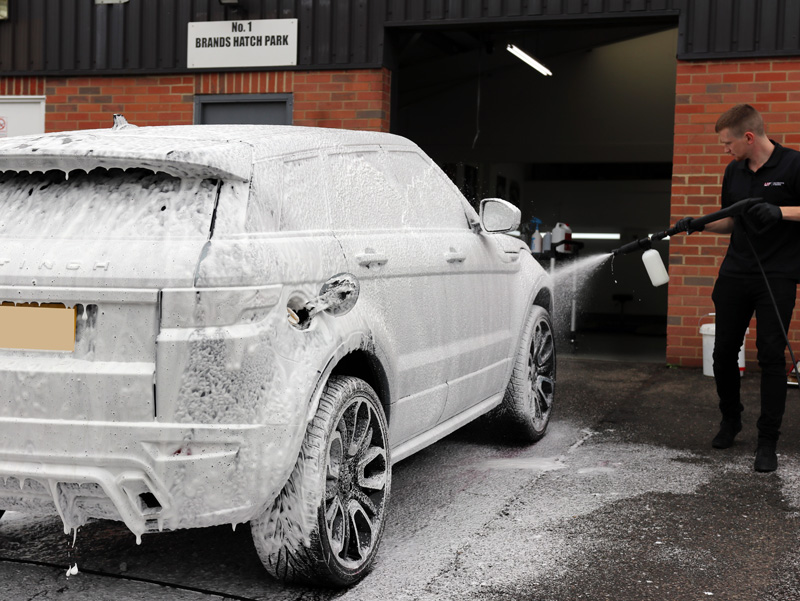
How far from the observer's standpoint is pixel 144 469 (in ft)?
10.1

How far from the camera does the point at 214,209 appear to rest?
3262 millimetres

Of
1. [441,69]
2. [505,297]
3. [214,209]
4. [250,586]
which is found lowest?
[250,586]

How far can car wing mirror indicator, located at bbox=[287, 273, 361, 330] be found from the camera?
134 inches

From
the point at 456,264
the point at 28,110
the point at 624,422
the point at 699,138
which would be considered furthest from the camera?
the point at 28,110

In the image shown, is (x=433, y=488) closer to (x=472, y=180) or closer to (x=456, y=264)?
(x=456, y=264)

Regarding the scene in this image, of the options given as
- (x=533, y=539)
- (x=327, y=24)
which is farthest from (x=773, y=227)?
(x=327, y=24)

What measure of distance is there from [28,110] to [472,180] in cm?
989

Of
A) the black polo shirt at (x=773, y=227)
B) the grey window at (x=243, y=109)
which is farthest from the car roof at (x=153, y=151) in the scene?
the grey window at (x=243, y=109)

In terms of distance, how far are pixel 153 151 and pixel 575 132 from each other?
60.8 ft

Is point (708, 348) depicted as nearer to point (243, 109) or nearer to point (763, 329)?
point (763, 329)

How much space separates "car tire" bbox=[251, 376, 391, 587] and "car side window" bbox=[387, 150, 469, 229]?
1284 mm

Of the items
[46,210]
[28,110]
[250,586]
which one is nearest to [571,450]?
[250,586]

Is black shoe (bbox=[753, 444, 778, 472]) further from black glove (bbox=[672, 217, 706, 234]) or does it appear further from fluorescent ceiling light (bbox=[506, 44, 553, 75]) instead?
fluorescent ceiling light (bbox=[506, 44, 553, 75])

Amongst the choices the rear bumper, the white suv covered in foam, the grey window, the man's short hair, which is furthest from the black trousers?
the grey window
